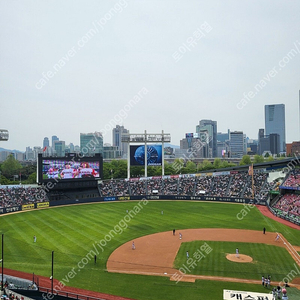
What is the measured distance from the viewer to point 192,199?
69.7m

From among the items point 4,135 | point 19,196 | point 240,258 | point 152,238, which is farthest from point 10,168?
point 240,258

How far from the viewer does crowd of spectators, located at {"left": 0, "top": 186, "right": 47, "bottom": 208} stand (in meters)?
58.1

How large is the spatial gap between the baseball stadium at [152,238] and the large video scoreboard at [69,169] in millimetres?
253

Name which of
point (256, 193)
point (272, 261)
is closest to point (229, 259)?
point (272, 261)

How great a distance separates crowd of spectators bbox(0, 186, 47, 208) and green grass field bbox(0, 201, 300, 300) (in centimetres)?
679

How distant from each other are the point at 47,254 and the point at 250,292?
2075 cm

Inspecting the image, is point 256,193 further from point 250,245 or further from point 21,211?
point 21,211

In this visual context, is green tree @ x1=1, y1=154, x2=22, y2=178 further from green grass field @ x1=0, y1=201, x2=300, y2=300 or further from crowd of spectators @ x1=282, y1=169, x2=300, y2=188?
crowd of spectators @ x1=282, y1=169, x2=300, y2=188

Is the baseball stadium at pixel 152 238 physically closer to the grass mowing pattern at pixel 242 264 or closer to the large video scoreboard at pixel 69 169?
the grass mowing pattern at pixel 242 264

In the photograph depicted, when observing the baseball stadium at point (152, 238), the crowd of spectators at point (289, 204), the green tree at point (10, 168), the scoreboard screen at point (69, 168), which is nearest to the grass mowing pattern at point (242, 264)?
the baseball stadium at point (152, 238)

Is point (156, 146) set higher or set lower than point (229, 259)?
higher

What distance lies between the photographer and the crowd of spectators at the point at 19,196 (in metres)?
58.1

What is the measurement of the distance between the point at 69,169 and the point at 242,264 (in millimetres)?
49916

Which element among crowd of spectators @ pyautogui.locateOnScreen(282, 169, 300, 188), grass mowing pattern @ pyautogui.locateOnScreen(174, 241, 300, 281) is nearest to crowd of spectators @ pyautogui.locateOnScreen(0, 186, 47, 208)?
grass mowing pattern @ pyautogui.locateOnScreen(174, 241, 300, 281)
